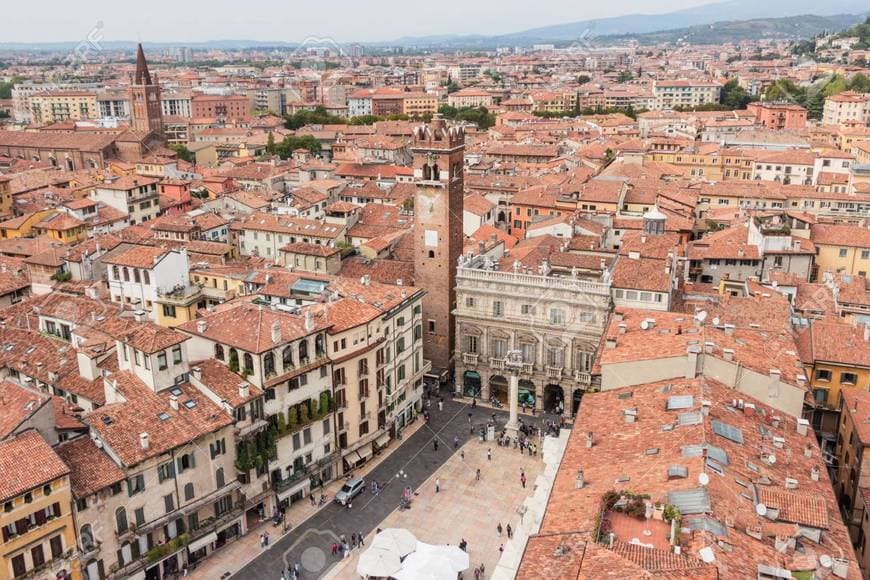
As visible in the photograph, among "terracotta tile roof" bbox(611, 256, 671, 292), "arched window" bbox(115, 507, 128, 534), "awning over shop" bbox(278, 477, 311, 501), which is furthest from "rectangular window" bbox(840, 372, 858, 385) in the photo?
"arched window" bbox(115, 507, 128, 534)

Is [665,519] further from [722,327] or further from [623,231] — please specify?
[623,231]

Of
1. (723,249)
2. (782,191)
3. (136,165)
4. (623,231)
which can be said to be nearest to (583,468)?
(723,249)

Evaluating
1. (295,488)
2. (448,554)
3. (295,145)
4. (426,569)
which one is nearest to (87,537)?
(295,488)

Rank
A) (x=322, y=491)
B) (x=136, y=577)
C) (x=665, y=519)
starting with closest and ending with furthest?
(x=665, y=519), (x=136, y=577), (x=322, y=491)

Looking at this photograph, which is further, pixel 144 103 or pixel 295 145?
pixel 144 103

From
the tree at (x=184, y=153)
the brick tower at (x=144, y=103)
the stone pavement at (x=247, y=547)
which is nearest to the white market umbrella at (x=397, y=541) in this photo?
the stone pavement at (x=247, y=547)

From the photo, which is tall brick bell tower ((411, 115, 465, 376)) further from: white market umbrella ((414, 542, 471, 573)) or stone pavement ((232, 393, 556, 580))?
white market umbrella ((414, 542, 471, 573))

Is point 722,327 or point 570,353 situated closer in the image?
point 722,327

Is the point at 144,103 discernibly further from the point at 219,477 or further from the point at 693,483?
the point at 693,483
